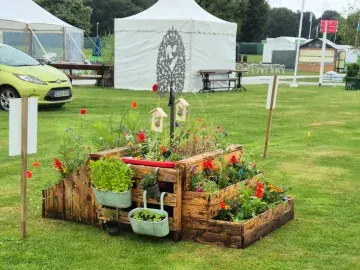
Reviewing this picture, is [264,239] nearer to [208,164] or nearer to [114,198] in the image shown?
[208,164]

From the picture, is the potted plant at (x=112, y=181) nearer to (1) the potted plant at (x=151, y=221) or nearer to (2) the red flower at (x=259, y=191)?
(1) the potted plant at (x=151, y=221)

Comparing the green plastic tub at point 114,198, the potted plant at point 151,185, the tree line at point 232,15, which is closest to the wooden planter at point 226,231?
the potted plant at point 151,185

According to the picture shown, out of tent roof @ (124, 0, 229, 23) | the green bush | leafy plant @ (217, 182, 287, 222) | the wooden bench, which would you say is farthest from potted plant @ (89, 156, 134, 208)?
the green bush

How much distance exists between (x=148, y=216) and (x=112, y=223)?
425mm

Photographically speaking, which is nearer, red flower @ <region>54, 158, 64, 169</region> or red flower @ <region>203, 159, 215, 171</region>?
red flower @ <region>203, 159, 215, 171</region>

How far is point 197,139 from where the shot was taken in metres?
5.62

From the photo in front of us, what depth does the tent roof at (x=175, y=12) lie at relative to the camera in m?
20.6

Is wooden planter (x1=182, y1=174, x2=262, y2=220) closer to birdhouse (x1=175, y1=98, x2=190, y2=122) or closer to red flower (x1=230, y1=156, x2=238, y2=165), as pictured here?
red flower (x1=230, y1=156, x2=238, y2=165)

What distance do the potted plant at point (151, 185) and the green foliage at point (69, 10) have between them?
172ft

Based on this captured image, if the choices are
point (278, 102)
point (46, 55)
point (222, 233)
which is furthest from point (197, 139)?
point (46, 55)

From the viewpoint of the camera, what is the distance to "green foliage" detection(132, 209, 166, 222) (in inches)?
189

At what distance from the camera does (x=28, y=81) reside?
13.2 m

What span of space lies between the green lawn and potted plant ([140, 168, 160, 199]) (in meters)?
0.46

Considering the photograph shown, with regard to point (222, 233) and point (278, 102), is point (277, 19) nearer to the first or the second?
point (278, 102)
